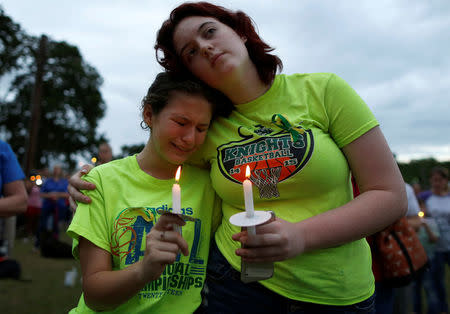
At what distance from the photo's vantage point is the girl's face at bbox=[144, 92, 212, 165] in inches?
71.4

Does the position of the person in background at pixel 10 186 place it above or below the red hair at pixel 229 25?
below

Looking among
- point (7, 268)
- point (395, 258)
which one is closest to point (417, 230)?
point (395, 258)

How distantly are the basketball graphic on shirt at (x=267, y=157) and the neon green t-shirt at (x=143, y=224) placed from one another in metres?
0.33

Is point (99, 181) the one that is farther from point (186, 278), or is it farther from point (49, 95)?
point (49, 95)

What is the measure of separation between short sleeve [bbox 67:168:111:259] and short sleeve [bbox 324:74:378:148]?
1159mm

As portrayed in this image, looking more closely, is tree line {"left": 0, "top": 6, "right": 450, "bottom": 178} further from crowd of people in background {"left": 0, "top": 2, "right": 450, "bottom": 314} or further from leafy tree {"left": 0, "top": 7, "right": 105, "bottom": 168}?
crowd of people in background {"left": 0, "top": 2, "right": 450, "bottom": 314}

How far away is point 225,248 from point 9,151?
260 centimetres

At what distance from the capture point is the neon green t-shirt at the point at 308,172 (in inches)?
59.5

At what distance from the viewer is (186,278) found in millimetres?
1814

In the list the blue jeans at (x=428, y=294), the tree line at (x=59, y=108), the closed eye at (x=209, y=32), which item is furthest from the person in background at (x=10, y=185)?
the tree line at (x=59, y=108)

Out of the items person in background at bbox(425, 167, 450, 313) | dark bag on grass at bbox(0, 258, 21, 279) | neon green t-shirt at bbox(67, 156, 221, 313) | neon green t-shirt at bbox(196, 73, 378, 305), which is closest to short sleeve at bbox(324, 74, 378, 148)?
neon green t-shirt at bbox(196, 73, 378, 305)

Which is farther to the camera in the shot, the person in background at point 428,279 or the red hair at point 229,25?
the person in background at point 428,279

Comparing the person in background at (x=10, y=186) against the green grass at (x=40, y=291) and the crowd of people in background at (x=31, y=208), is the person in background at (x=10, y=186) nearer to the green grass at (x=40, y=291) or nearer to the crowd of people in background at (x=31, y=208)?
the crowd of people in background at (x=31, y=208)

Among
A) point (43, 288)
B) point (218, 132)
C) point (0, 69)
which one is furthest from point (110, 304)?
point (0, 69)
